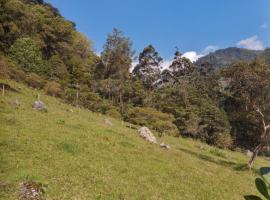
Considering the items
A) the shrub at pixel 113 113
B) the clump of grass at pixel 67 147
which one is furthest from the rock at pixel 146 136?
the shrub at pixel 113 113

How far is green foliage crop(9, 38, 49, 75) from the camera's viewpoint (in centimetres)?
6419

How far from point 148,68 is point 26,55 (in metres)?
49.4

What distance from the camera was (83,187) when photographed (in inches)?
559

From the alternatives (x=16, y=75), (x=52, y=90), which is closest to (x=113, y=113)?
(x=52, y=90)

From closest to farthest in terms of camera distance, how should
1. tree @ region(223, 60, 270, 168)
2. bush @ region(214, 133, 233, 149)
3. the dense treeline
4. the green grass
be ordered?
the green grass < tree @ region(223, 60, 270, 168) < the dense treeline < bush @ region(214, 133, 233, 149)

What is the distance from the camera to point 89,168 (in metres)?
17.1

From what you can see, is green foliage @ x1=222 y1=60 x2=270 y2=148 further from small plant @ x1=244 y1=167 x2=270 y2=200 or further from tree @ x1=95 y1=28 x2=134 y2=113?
tree @ x1=95 y1=28 x2=134 y2=113

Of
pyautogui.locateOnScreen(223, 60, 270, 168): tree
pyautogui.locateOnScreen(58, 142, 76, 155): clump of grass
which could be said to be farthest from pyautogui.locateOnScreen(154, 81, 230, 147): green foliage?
pyautogui.locateOnScreen(58, 142, 76, 155): clump of grass

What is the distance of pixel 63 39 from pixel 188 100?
34.7 metres

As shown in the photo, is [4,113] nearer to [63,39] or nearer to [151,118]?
[151,118]

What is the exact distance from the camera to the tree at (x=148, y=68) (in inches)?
4128

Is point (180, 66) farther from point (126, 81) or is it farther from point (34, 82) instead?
point (34, 82)

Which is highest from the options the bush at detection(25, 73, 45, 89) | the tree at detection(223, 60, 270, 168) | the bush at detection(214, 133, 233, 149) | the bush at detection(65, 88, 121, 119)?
the tree at detection(223, 60, 270, 168)

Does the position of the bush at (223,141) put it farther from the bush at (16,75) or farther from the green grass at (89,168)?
the green grass at (89,168)
